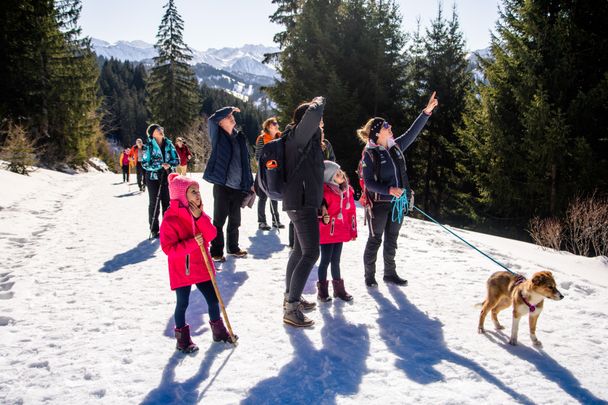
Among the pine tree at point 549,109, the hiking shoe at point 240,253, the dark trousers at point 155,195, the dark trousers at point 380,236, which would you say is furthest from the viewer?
the pine tree at point 549,109

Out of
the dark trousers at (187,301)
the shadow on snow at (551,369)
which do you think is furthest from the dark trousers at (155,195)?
the shadow on snow at (551,369)

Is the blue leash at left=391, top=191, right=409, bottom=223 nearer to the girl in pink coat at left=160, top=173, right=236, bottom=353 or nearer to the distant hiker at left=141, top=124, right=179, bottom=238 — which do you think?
the girl in pink coat at left=160, top=173, right=236, bottom=353

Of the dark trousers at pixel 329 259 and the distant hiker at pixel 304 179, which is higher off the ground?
the distant hiker at pixel 304 179

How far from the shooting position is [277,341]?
3.69 m

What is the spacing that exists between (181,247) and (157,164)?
4439mm

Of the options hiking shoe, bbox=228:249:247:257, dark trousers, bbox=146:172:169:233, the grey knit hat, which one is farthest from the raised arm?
dark trousers, bbox=146:172:169:233

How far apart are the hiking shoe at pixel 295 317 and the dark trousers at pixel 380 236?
4.71 ft

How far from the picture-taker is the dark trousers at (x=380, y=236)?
4879mm

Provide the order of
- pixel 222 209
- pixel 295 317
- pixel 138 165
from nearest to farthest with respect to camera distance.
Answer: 1. pixel 295 317
2. pixel 222 209
3. pixel 138 165

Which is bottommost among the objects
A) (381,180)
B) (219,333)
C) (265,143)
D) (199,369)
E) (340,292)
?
(199,369)

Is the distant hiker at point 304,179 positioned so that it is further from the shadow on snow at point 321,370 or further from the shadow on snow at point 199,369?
the shadow on snow at point 199,369

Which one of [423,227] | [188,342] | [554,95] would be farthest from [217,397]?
[554,95]

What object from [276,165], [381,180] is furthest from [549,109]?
[276,165]

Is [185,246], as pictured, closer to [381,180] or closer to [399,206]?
[381,180]
